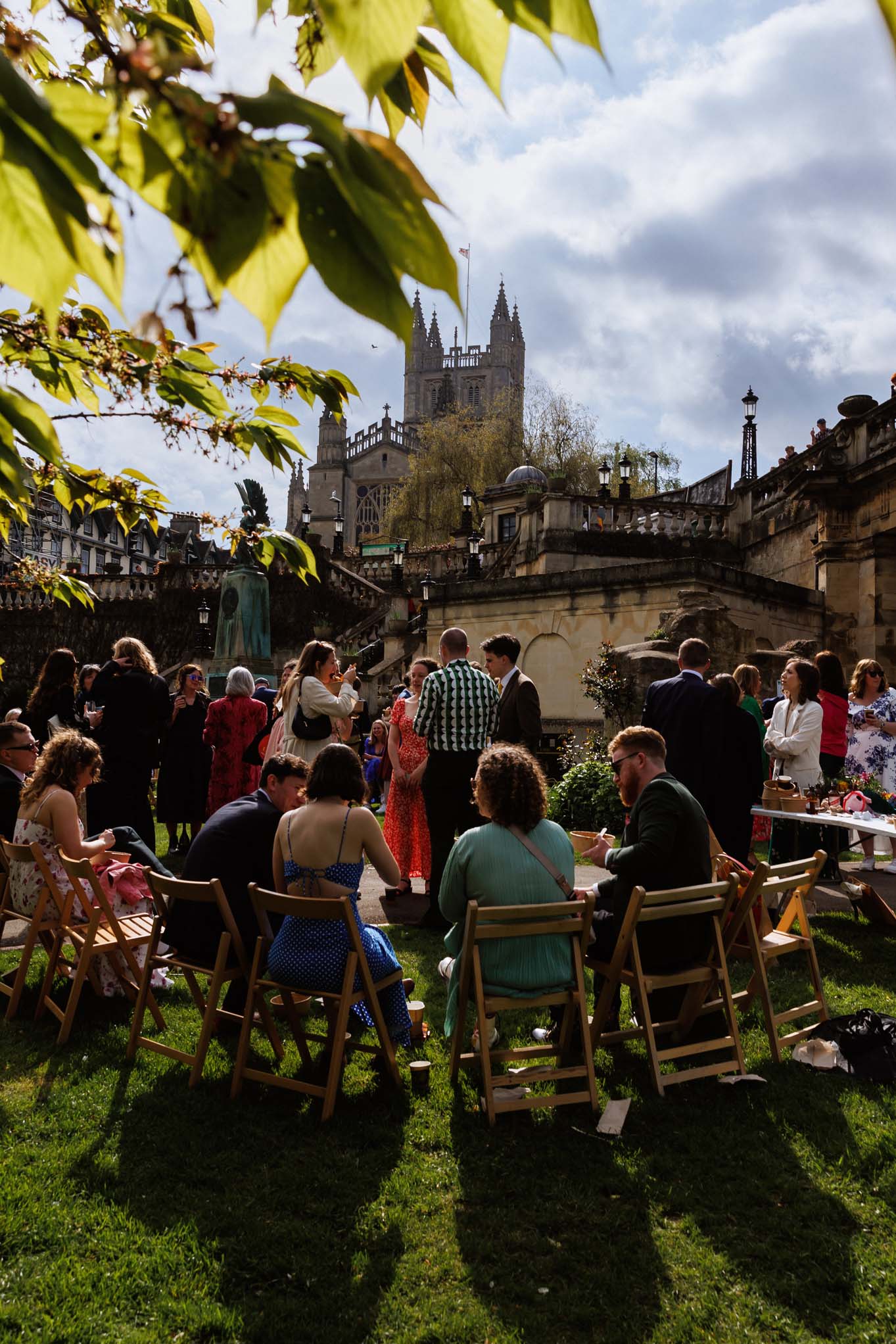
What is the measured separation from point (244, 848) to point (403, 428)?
3835 inches

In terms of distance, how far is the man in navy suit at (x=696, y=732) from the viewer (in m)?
6.44

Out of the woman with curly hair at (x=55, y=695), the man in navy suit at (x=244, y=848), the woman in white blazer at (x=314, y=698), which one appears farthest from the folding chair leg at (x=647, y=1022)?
the woman with curly hair at (x=55, y=695)

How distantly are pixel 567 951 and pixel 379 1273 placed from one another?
60.9 inches

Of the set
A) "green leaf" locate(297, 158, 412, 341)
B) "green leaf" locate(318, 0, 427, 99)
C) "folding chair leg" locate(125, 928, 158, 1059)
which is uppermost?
"green leaf" locate(318, 0, 427, 99)

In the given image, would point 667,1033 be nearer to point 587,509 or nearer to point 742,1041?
point 742,1041

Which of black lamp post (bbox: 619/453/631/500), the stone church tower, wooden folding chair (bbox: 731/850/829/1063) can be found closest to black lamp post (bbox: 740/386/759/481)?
black lamp post (bbox: 619/453/631/500)

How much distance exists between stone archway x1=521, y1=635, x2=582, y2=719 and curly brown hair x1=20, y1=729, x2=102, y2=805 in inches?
448

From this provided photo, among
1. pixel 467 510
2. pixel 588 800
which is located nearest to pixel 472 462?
pixel 467 510

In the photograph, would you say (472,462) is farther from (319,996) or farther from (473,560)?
(319,996)

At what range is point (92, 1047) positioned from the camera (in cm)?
477

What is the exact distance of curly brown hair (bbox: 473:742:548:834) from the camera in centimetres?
434

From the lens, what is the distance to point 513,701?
6902 millimetres

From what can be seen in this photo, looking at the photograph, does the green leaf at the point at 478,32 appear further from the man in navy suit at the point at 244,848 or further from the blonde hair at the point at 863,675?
the blonde hair at the point at 863,675

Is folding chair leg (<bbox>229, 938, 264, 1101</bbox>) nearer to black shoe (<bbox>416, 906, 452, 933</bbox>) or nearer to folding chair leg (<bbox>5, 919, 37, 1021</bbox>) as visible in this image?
folding chair leg (<bbox>5, 919, 37, 1021</bbox>)
